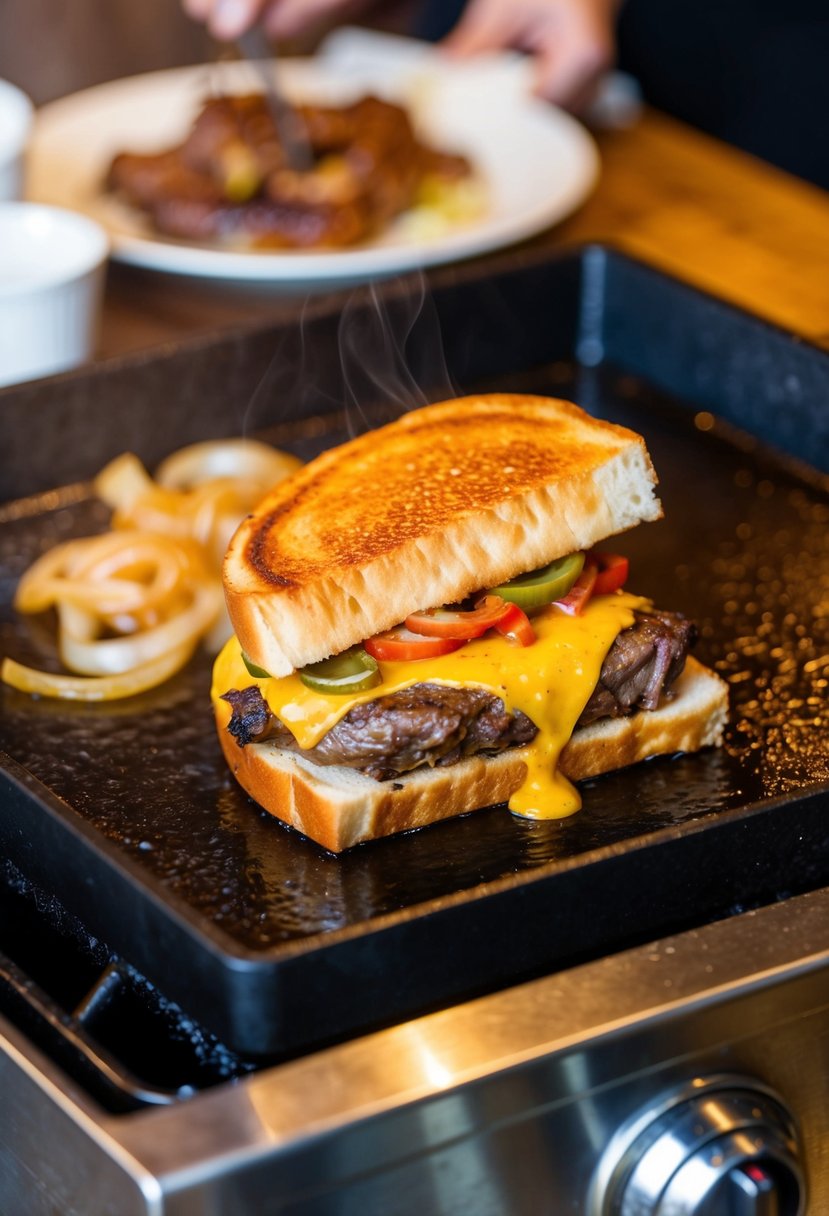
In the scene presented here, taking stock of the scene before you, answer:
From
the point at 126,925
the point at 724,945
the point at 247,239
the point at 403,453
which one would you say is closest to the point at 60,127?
the point at 247,239

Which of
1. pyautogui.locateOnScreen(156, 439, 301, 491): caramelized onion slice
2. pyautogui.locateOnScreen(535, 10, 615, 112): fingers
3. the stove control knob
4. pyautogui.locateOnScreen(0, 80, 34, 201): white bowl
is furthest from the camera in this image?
pyautogui.locateOnScreen(535, 10, 615, 112): fingers

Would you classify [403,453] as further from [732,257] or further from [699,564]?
[732,257]

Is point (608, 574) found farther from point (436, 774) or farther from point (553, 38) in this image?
point (553, 38)

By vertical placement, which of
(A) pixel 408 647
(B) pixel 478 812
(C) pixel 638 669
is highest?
(A) pixel 408 647

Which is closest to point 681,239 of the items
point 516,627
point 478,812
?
point 516,627

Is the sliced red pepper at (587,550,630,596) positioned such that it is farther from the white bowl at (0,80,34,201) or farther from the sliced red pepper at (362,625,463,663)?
the white bowl at (0,80,34,201)

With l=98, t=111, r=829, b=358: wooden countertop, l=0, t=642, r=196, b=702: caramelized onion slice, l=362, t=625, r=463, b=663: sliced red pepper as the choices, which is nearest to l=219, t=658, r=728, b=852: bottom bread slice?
l=362, t=625, r=463, b=663: sliced red pepper
